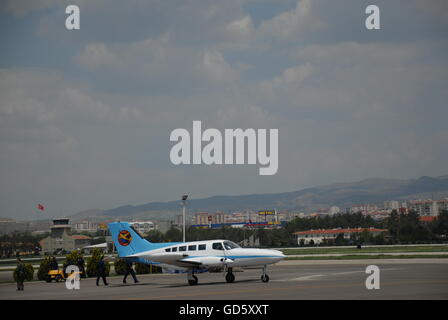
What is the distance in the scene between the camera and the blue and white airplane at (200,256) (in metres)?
32.8

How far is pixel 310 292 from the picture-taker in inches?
1020

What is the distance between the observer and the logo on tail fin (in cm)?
3709

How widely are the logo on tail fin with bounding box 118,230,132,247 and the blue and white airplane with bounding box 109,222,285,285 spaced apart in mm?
185

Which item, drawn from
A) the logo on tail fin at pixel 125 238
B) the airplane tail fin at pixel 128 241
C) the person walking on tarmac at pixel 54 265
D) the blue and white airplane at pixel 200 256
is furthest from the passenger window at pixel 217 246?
the person walking on tarmac at pixel 54 265

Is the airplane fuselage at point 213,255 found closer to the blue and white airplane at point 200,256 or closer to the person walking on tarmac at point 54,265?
the blue and white airplane at point 200,256

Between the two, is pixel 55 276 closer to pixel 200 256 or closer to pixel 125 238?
pixel 125 238

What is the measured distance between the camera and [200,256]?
3397cm

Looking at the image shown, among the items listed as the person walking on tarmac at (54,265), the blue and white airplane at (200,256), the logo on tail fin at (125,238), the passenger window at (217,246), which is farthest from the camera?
the person walking on tarmac at (54,265)

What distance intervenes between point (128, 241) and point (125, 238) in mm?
292

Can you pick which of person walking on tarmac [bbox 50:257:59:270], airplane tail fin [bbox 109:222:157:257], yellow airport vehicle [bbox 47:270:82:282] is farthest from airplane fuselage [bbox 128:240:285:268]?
person walking on tarmac [bbox 50:257:59:270]

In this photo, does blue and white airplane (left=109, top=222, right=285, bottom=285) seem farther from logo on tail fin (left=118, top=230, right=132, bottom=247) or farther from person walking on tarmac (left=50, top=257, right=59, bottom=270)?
person walking on tarmac (left=50, top=257, right=59, bottom=270)

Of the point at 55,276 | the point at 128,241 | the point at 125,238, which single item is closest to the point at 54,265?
the point at 55,276
